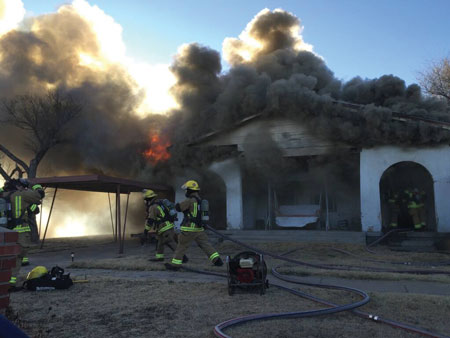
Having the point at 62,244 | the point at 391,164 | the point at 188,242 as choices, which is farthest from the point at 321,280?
the point at 62,244

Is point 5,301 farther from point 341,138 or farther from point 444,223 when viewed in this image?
point 444,223

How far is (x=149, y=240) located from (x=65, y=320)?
30.3 ft

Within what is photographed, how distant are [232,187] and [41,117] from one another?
8639mm

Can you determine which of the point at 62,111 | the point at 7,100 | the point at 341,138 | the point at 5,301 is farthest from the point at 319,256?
the point at 7,100

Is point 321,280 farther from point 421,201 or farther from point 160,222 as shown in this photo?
point 421,201

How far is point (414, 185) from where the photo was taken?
1326 centimetres

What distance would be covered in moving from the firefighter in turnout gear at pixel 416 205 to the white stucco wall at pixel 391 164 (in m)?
0.86

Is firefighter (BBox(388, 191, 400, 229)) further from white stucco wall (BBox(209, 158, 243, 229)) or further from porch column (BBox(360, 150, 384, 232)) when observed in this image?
white stucco wall (BBox(209, 158, 243, 229))

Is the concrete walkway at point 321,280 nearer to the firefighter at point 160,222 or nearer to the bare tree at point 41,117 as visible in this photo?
the firefighter at point 160,222

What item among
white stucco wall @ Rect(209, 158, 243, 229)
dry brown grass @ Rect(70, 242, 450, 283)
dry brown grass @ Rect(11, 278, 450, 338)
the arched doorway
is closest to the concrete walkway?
dry brown grass @ Rect(70, 242, 450, 283)

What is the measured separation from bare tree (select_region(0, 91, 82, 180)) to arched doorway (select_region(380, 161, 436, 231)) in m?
12.7

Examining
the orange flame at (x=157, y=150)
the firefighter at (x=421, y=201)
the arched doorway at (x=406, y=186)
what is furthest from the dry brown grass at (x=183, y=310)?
the orange flame at (x=157, y=150)

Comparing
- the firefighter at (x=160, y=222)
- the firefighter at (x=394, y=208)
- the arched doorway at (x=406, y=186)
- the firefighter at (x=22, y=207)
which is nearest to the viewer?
the firefighter at (x=22, y=207)

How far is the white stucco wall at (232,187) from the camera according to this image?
13133mm
